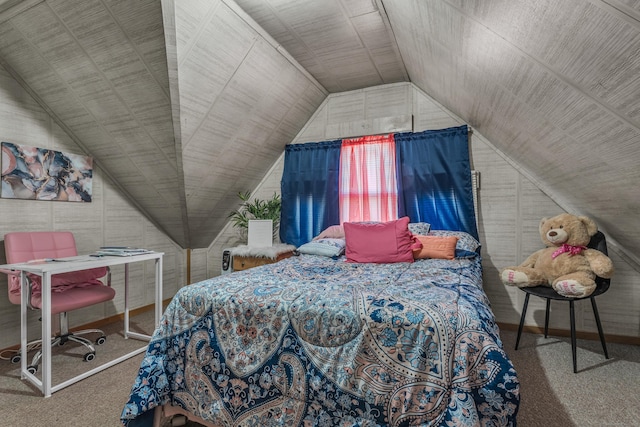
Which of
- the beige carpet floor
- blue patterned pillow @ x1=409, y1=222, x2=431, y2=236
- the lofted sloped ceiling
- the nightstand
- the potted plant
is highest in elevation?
the lofted sloped ceiling

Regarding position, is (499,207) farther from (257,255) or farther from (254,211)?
(254,211)

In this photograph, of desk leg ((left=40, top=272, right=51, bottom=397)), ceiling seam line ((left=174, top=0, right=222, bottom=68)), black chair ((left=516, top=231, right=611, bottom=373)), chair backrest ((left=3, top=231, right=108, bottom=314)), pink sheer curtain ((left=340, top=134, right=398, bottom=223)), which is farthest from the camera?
pink sheer curtain ((left=340, top=134, right=398, bottom=223))

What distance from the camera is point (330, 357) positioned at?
50.9 inches

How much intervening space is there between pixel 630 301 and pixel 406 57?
2.83 meters

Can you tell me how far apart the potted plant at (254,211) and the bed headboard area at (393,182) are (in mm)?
101

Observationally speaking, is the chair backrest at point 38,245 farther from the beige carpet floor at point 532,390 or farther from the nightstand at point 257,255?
the nightstand at point 257,255

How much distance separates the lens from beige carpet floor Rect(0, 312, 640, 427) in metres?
1.70

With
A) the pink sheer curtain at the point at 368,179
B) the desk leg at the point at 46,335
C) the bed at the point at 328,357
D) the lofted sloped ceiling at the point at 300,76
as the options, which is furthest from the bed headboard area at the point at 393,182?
the desk leg at the point at 46,335

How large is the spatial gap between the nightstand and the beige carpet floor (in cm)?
127

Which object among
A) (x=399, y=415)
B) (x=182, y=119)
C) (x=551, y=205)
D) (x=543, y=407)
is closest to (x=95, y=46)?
(x=182, y=119)

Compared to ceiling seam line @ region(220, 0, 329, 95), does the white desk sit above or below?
below

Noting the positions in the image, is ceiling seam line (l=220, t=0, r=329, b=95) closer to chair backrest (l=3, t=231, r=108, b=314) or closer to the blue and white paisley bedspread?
the blue and white paisley bedspread

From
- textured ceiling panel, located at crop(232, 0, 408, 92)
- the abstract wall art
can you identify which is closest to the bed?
textured ceiling panel, located at crop(232, 0, 408, 92)

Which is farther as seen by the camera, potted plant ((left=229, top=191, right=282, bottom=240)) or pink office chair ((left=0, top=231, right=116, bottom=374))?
potted plant ((left=229, top=191, right=282, bottom=240))
